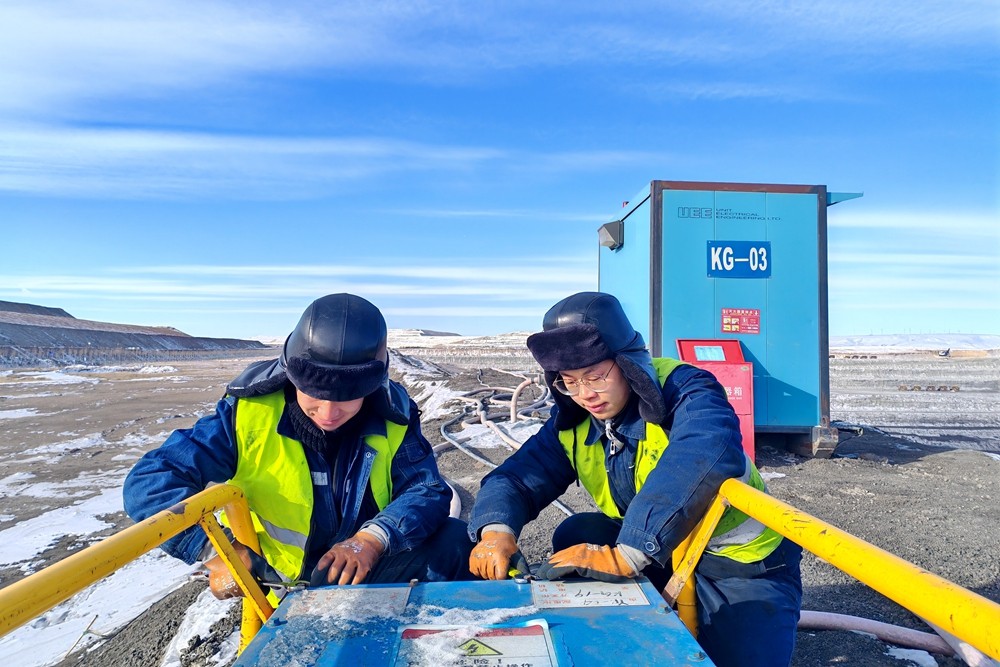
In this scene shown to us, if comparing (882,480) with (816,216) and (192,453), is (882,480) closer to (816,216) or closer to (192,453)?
(816,216)

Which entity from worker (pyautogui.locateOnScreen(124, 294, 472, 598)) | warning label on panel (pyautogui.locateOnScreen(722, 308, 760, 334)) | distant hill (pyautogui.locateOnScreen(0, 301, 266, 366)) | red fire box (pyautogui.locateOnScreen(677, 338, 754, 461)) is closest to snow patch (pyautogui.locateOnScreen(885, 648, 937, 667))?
worker (pyautogui.locateOnScreen(124, 294, 472, 598))

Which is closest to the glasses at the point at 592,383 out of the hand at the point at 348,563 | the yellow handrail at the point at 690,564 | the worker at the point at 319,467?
the yellow handrail at the point at 690,564

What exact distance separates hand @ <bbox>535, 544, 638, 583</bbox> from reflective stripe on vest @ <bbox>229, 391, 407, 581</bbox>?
0.86 m

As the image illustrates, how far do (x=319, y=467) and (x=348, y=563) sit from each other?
1.66ft

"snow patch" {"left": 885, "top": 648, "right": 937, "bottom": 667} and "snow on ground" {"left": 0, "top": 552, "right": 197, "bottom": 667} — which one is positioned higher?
"snow patch" {"left": 885, "top": 648, "right": 937, "bottom": 667}

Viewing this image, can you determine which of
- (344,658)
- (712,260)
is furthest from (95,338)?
(344,658)

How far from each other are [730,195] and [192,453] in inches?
223

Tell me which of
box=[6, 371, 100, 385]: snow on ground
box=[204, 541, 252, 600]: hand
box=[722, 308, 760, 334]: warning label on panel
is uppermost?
box=[722, 308, 760, 334]: warning label on panel

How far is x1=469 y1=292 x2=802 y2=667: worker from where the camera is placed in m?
1.95

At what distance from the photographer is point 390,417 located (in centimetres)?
245

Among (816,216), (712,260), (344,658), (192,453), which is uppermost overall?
(816,216)

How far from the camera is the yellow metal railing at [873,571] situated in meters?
1.04

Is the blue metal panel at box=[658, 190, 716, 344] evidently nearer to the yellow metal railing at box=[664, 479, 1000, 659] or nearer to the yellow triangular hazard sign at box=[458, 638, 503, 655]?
the yellow metal railing at box=[664, 479, 1000, 659]

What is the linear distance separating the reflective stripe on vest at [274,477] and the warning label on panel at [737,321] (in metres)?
5.17
